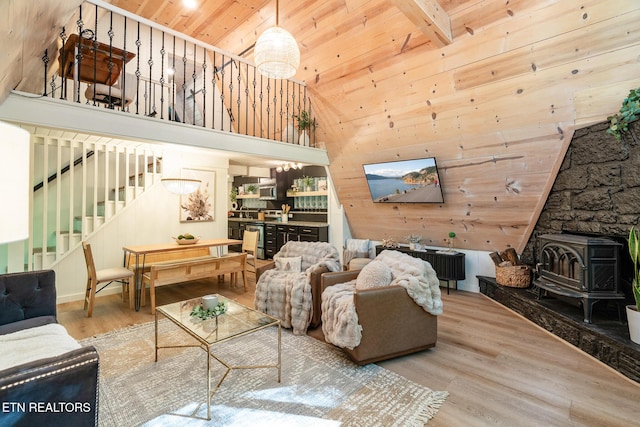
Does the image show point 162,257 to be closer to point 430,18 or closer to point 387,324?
point 387,324

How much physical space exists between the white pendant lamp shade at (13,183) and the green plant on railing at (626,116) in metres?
3.87

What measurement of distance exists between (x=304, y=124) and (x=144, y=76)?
362 cm

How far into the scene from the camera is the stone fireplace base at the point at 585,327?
2398mm

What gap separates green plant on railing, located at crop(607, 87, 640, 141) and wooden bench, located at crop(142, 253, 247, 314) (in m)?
4.73

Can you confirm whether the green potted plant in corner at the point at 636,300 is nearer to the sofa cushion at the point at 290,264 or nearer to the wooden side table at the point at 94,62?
the sofa cushion at the point at 290,264

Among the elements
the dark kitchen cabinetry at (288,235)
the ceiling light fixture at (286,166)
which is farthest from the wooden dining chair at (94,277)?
the dark kitchen cabinetry at (288,235)

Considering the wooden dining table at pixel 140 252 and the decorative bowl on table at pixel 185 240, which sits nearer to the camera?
the wooden dining table at pixel 140 252

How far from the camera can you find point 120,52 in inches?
139

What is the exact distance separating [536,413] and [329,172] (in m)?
4.50

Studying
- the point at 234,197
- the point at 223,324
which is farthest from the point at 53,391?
the point at 234,197

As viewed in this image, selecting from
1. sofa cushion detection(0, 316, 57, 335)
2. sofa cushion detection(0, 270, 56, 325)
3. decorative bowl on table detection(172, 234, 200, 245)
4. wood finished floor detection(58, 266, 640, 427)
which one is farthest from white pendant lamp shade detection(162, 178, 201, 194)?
sofa cushion detection(0, 316, 57, 335)

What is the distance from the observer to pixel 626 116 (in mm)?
2568

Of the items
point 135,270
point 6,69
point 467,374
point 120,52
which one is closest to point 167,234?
point 135,270

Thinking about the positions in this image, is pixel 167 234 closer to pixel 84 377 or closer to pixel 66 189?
pixel 66 189
